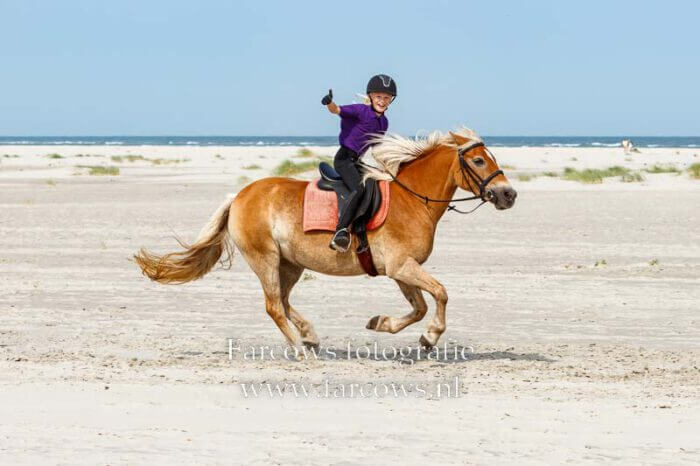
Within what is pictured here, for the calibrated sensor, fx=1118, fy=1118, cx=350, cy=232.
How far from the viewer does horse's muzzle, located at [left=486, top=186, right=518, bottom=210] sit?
10102 mm

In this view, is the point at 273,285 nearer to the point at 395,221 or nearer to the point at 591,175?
the point at 395,221

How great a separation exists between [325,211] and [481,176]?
1477mm

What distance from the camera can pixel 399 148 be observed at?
34.7ft

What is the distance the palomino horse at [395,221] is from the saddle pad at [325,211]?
0.07 meters

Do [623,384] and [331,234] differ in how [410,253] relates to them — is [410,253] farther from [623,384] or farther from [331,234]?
[623,384]

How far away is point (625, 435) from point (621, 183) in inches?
1252

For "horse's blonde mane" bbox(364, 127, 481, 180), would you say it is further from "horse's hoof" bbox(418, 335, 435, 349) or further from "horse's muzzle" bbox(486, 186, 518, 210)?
"horse's hoof" bbox(418, 335, 435, 349)

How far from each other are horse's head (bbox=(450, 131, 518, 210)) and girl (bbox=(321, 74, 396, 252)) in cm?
82

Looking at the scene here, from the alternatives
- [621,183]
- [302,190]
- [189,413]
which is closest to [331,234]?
[302,190]
